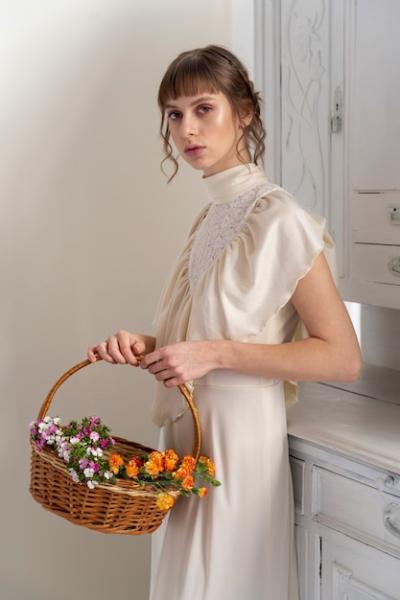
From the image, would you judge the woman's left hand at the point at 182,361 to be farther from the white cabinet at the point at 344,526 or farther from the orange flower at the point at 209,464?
the white cabinet at the point at 344,526

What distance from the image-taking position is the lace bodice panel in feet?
5.50

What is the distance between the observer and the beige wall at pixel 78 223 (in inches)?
88.3

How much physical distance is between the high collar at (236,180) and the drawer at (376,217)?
13.2 inches

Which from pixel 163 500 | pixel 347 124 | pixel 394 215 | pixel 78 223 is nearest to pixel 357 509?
pixel 163 500

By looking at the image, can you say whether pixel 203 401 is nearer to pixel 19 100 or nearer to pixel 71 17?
pixel 19 100

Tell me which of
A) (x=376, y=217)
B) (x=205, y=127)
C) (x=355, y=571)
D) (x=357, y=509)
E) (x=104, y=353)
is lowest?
(x=355, y=571)

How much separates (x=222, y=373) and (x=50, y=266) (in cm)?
82

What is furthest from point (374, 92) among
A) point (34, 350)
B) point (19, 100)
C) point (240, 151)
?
point (34, 350)

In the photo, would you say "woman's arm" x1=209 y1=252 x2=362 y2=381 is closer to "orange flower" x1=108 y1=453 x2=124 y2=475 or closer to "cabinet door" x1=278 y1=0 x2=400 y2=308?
"orange flower" x1=108 y1=453 x2=124 y2=475

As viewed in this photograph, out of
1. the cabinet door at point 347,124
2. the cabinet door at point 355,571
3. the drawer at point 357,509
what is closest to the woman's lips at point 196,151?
the cabinet door at point 347,124

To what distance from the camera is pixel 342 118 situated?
6.61ft

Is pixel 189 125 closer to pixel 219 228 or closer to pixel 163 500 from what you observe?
pixel 219 228

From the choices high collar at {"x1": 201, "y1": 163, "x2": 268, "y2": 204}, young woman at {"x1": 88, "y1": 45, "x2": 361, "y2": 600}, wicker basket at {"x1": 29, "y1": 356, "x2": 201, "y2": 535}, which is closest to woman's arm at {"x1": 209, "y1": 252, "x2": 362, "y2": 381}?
young woman at {"x1": 88, "y1": 45, "x2": 361, "y2": 600}

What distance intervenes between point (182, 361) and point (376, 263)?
630 mm
